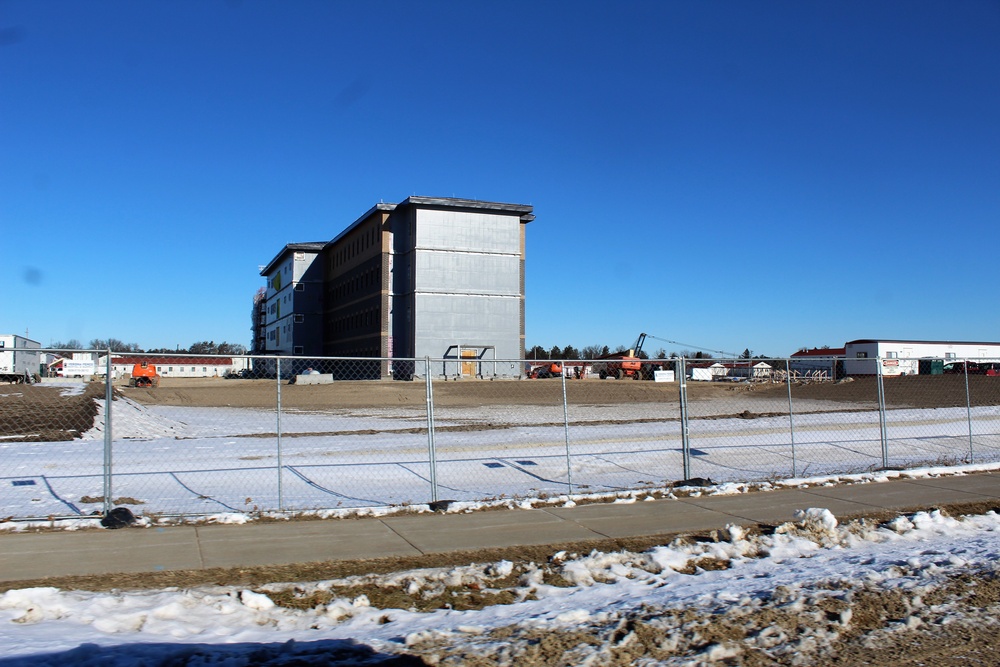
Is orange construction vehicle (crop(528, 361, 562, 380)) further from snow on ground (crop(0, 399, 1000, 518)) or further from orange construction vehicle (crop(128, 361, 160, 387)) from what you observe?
snow on ground (crop(0, 399, 1000, 518))

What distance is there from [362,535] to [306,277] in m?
88.9

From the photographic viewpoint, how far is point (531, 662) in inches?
185

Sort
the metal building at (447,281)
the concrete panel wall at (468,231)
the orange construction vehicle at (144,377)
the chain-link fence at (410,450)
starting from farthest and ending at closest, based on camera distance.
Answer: the concrete panel wall at (468,231) < the metal building at (447,281) < the orange construction vehicle at (144,377) < the chain-link fence at (410,450)

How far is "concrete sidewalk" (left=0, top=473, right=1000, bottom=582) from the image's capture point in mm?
7207

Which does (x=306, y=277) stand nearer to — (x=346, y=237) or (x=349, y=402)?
(x=346, y=237)

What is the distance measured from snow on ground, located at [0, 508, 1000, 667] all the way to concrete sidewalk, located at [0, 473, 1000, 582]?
97cm

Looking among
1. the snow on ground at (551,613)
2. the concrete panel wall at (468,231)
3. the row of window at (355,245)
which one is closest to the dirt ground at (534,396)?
the snow on ground at (551,613)

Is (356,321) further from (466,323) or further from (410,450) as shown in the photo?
(410,450)

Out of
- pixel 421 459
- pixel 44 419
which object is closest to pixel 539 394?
pixel 44 419

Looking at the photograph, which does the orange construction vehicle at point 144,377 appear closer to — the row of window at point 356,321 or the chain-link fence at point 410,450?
the row of window at point 356,321

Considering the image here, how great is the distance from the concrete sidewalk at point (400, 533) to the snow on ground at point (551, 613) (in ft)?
3.20

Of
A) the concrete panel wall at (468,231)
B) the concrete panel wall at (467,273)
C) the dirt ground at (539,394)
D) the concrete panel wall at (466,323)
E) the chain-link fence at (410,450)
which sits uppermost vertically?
the concrete panel wall at (468,231)

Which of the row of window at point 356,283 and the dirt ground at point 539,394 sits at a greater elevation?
the row of window at point 356,283

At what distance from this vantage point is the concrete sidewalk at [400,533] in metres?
7.21
